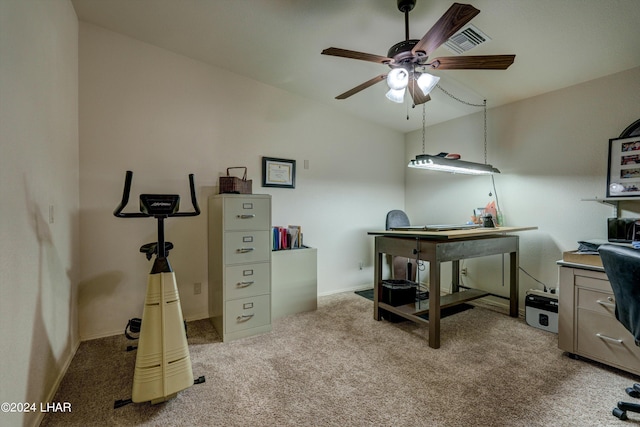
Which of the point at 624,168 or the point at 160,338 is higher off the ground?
the point at 624,168

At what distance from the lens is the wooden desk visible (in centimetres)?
223

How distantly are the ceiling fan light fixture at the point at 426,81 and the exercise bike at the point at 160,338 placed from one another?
1.90 meters

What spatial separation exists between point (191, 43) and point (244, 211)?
1.64 m

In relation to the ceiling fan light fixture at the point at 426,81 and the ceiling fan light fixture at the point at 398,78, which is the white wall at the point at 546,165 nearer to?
the ceiling fan light fixture at the point at 426,81

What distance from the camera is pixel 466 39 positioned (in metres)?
2.06

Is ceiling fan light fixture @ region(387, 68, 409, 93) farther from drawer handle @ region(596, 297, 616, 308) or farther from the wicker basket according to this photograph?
drawer handle @ region(596, 297, 616, 308)

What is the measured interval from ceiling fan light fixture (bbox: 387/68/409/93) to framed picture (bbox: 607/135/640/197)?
80.6 inches

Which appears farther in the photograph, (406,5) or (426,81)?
(426,81)

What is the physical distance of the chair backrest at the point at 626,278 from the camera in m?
1.34

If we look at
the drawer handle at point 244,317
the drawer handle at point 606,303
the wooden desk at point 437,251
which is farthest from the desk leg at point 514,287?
the drawer handle at point 244,317

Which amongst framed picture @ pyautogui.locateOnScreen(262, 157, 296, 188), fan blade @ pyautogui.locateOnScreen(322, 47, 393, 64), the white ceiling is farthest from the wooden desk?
the white ceiling

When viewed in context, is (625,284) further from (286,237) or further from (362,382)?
(286,237)

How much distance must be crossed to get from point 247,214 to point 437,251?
165cm

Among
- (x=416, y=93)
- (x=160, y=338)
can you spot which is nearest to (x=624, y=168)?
(x=416, y=93)
